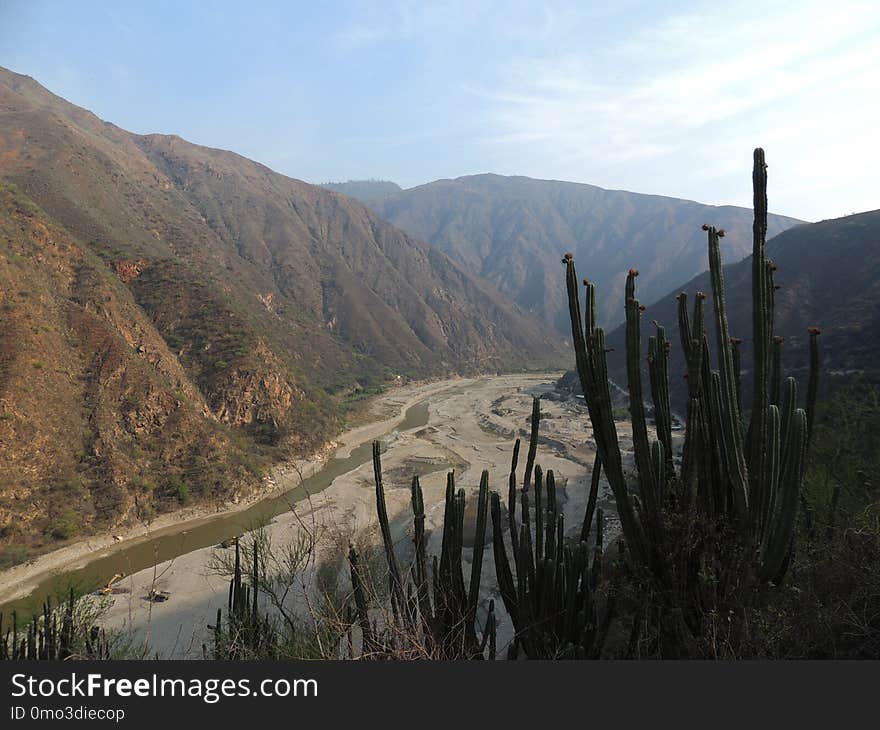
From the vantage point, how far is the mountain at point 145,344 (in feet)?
80.5

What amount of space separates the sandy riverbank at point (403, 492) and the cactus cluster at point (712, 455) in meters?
6.39

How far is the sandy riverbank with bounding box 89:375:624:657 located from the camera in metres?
16.4

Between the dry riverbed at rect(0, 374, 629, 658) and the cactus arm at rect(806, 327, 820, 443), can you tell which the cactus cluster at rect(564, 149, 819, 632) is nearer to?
the cactus arm at rect(806, 327, 820, 443)

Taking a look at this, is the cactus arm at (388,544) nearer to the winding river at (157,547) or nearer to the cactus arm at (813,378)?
the cactus arm at (813,378)

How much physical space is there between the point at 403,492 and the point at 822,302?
147 ft

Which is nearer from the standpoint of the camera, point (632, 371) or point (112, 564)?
point (632, 371)

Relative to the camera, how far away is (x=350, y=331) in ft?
262

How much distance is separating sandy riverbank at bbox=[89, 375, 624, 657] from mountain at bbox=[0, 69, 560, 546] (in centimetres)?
Result: 582

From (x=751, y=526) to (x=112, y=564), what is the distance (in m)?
23.6

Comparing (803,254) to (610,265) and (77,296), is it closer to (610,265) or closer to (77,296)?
(77,296)

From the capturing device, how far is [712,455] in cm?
644

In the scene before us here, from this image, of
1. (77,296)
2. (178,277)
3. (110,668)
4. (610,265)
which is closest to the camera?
(110,668)

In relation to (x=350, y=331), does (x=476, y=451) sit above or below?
below

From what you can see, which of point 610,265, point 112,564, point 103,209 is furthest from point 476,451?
point 610,265
